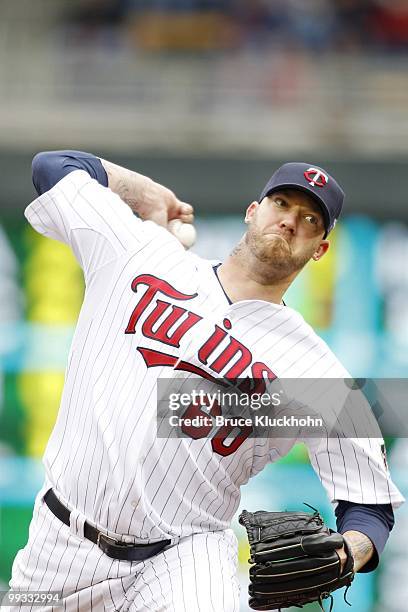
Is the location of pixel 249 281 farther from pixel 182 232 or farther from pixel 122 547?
pixel 122 547

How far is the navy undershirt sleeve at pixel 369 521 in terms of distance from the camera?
2713mm

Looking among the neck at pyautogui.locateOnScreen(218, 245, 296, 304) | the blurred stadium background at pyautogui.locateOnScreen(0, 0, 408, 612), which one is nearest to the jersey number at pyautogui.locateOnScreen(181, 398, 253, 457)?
the neck at pyautogui.locateOnScreen(218, 245, 296, 304)

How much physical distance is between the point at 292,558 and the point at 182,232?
3.36 ft

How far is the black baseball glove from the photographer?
2598mm

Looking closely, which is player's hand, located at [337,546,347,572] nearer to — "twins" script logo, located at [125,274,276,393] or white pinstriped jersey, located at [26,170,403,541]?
white pinstriped jersey, located at [26,170,403,541]

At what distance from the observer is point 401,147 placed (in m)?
8.76

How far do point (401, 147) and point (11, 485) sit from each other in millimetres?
3694

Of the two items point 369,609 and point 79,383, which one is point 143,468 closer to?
point 79,383

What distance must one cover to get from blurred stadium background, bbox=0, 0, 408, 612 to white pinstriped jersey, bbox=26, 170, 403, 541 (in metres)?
4.02

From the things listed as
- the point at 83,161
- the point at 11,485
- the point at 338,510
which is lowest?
the point at 11,485

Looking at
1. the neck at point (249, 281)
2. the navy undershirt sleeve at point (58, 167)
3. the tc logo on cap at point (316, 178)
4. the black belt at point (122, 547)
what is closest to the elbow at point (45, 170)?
the navy undershirt sleeve at point (58, 167)

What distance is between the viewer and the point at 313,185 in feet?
9.45

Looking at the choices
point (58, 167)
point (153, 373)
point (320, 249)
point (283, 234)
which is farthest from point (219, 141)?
point (153, 373)

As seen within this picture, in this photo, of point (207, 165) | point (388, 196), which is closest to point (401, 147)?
point (388, 196)
